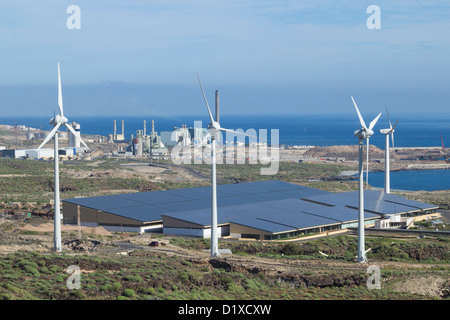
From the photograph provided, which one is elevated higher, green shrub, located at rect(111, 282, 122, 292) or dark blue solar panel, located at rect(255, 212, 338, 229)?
green shrub, located at rect(111, 282, 122, 292)

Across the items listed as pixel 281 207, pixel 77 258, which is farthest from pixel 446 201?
pixel 77 258

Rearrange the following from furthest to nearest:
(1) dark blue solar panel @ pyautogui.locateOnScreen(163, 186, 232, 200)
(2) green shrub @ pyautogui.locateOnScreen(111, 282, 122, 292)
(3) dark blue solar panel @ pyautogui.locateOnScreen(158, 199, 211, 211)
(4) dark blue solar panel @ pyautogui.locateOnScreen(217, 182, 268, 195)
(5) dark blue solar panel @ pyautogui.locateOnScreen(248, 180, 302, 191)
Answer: (5) dark blue solar panel @ pyautogui.locateOnScreen(248, 180, 302, 191) < (4) dark blue solar panel @ pyautogui.locateOnScreen(217, 182, 268, 195) < (1) dark blue solar panel @ pyautogui.locateOnScreen(163, 186, 232, 200) < (3) dark blue solar panel @ pyautogui.locateOnScreen(158, 199, 211, 211) < (2) green shrub @ pyautogui.locateOnScreen(111, 282, 122, 292)

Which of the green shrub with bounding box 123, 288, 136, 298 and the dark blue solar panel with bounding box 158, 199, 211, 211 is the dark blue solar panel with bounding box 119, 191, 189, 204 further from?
the green shrub with bounding box 123, 288, 136, 298

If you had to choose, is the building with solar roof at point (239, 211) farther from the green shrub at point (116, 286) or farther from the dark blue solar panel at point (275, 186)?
the green shrub at point (116, 286)

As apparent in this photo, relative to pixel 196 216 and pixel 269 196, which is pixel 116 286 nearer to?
pixel 196 216

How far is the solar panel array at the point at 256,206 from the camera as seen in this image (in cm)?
8300

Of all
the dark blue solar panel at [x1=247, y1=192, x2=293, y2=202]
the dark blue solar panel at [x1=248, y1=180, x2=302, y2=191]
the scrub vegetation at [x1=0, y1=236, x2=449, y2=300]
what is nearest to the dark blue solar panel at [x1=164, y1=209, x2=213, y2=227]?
the dark blue solar panel at [x1=247, y1=192, x2=293, y2=202]

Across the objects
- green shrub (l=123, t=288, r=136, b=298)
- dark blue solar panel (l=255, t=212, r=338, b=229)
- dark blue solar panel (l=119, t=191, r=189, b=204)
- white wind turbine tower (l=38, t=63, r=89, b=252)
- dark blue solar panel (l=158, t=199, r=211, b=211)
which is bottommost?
dark blue solar panel (l=255, t=212, r=338, b=229)

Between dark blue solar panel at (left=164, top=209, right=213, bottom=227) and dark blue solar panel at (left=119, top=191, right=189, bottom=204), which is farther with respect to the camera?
dark blue solar panel at (left=119, top=191, right=189, bottom=204)

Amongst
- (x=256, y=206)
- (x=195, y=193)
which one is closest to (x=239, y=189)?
(x=195, y=193)

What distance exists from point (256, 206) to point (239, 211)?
457 centimetres

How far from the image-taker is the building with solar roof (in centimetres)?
8069

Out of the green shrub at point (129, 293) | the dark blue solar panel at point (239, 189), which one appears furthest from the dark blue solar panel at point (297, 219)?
the green shrub at point (129, 293)

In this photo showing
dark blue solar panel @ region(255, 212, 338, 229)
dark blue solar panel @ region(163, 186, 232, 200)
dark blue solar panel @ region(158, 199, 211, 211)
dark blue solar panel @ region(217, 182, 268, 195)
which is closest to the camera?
dark blue solar panel @ region(255, 212, 338, 229)
